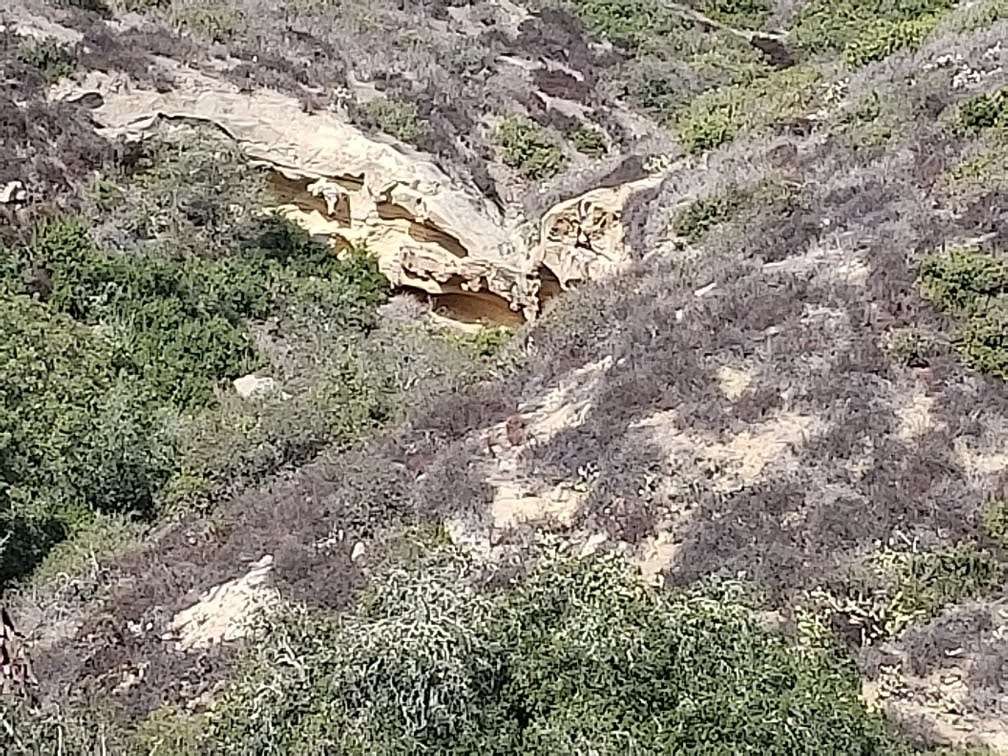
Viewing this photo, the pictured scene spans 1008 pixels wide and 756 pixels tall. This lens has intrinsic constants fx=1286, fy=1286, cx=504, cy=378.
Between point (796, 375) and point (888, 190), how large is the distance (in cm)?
437

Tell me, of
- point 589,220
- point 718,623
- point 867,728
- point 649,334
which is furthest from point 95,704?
point 589,220

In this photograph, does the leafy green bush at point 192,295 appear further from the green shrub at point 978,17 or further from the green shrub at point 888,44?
the green shrub at point 978,17

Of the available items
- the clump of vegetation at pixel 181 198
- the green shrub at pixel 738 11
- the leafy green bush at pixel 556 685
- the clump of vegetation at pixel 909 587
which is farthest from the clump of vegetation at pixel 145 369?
the green shrub at pixel 738 11

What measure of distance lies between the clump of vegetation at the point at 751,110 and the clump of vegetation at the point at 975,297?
8347 mm

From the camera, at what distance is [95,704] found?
9.31 meters

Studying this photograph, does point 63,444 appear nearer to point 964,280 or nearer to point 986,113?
point 964,280

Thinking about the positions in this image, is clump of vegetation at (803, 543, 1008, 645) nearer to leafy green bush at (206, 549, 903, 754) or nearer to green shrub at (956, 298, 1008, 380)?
leafy green bush at (206, 549, 903, 754)

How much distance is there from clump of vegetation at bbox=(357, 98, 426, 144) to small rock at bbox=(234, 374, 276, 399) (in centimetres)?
720

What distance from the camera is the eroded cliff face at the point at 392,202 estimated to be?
1995 cm

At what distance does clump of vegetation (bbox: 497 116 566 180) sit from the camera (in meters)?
24.6

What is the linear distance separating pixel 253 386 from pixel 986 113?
984 cm

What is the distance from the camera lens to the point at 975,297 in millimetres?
11820

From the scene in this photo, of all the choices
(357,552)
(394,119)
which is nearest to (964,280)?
(357,552)

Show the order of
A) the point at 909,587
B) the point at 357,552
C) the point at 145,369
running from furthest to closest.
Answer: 1. the point at 145,369
2. the point at 357,552
3. the point at 909,587
